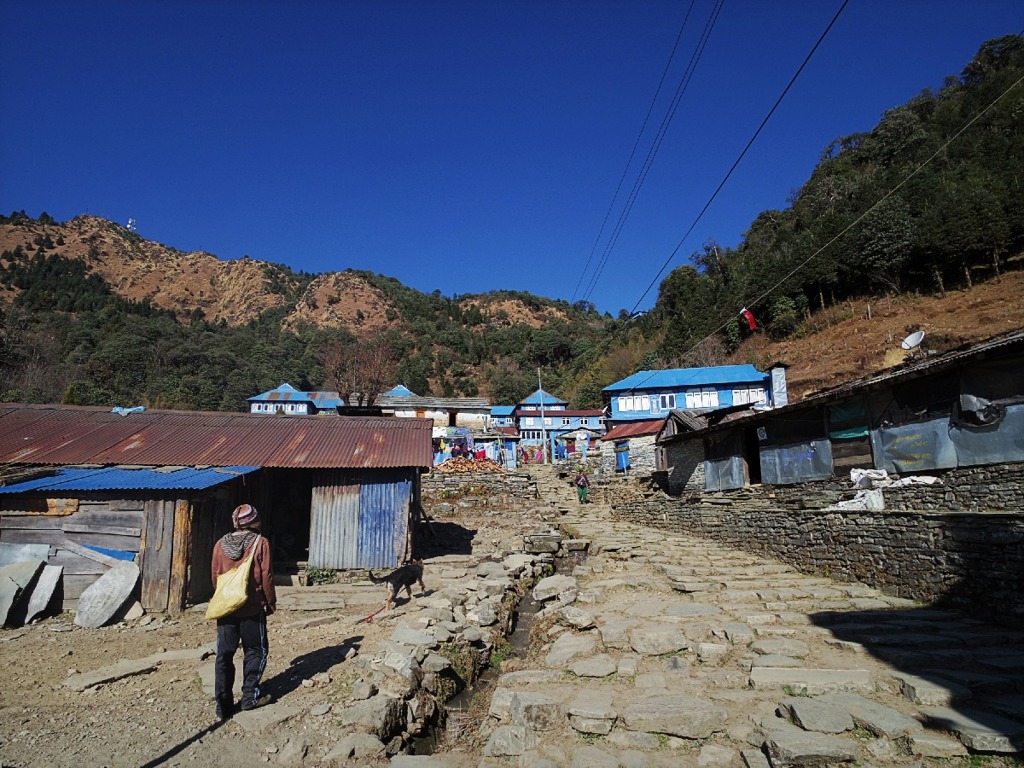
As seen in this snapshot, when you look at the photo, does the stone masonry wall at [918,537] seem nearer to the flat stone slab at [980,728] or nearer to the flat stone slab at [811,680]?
the flat stone slab at [811,680]

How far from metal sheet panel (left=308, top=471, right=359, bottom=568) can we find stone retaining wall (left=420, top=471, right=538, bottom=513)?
10.3 meters

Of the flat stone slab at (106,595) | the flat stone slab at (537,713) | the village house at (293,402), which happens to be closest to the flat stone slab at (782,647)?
the flat stone slab at (537,713)

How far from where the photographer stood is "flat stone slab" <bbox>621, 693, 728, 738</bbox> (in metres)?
5.11

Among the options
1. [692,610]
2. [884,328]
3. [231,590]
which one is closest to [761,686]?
[692,610]

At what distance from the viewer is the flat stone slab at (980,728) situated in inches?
167

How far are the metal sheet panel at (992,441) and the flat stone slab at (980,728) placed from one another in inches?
303

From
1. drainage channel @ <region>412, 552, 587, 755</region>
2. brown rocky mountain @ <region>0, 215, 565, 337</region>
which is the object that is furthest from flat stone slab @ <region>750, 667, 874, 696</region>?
brown rocky mountain @ <region>0, 215, 565, 337</region>

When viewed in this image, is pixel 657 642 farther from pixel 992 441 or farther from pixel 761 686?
pixel 992 441

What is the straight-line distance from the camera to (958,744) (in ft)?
14.3

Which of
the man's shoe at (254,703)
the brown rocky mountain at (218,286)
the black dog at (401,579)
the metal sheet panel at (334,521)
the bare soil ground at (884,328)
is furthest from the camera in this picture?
the brown rocky mountain at (218,286)

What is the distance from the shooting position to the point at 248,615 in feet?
17.9

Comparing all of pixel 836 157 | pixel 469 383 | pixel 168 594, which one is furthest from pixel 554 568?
pixel 469 383

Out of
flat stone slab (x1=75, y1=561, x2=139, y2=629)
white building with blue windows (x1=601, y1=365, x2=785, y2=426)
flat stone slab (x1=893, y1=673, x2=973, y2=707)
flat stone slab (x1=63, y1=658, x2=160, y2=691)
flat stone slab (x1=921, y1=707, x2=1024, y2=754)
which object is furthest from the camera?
white building with blue windows (x1=601, y1=365, x2=785, y2=426)

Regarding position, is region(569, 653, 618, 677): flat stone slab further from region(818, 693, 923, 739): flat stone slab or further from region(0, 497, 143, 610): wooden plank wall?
region(0, 497, 143, 610): wooden plank wall
